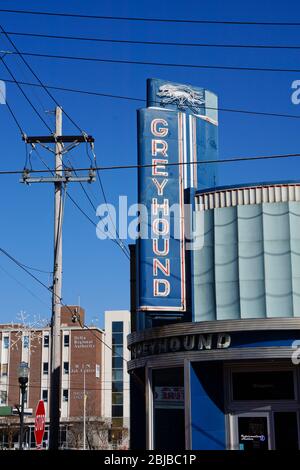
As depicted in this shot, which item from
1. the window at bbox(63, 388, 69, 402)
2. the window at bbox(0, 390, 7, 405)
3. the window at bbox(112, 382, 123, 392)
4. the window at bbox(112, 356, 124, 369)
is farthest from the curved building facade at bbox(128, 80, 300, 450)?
the window at bbox(112, 356, 124, 369)

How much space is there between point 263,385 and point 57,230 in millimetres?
8119

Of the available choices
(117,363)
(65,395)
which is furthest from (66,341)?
(117,363)

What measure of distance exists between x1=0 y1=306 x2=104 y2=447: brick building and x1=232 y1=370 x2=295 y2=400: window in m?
73.4

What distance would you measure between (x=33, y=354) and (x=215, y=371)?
266ft

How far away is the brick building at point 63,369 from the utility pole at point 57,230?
240 ft

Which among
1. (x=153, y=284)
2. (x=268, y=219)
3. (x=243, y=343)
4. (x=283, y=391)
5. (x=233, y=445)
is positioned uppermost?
(x=268, y=219)

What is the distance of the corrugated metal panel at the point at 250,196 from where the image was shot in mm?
23578

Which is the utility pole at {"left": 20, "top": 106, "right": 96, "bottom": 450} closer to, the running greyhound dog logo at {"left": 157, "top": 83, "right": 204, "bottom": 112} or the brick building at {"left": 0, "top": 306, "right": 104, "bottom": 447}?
the running greyhound dog logo at {"left": 157, "top": 83, "right": 204, "bottom": 112}

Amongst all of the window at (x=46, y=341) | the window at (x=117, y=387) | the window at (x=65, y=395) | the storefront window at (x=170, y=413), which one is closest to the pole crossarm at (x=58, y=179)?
the storefront window at (x=170, y=413)

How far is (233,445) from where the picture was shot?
2256 cm

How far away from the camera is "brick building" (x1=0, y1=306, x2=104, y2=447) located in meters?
96.4

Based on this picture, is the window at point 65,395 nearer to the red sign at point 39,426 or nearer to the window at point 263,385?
the window at point 263,385
